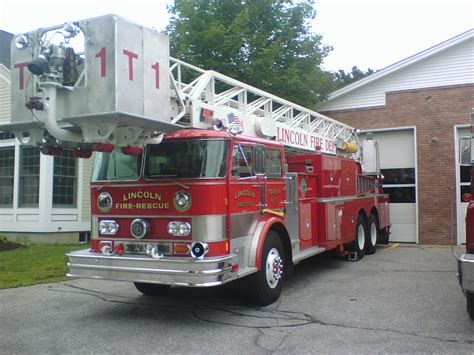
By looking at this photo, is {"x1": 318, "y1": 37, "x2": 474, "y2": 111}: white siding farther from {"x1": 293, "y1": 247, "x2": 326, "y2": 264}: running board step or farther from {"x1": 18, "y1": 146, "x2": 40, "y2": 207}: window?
{"x1": 18, "y1": 146, "x2": 40, "y2": 207}: window

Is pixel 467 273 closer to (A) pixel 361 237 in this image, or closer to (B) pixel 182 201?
(B) pixel 182 201

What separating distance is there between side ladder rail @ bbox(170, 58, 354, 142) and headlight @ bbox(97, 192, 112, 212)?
169cm

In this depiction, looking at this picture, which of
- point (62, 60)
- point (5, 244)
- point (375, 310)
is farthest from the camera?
point (5, 244)

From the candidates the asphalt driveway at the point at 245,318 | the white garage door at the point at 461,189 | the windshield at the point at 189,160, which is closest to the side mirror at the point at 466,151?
the asphalt driveway at the point at 245,318

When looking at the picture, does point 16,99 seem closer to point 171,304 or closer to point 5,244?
point 171,304

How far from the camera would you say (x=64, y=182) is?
48.4ft

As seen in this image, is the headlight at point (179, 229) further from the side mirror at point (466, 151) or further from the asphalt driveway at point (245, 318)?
the side mirror at point (466, 151)

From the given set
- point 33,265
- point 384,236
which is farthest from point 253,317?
point 384,236

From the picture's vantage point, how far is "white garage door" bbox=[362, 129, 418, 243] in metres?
15.3

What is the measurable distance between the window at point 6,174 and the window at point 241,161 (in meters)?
10.8

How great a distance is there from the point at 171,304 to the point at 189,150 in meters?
2.44

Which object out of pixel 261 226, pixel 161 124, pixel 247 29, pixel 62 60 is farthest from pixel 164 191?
pixel 247 29

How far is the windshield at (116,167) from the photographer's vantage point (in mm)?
6586

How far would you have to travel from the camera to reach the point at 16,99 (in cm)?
573
